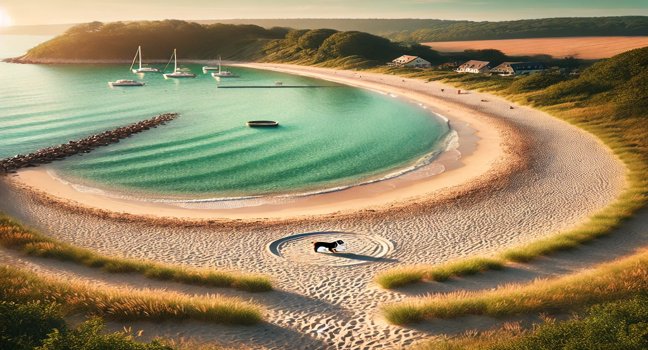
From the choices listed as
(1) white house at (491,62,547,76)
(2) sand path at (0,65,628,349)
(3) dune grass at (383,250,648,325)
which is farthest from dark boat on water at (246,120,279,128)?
(1) white house at (491,62,547,76)

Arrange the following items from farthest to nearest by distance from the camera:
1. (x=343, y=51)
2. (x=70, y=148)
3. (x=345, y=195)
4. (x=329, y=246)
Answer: (x=343, y=51)
(x=70, y=148)
(x=345, y=195)
(x=329, y=246)

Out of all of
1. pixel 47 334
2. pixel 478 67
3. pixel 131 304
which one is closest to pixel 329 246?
pixel 131 304

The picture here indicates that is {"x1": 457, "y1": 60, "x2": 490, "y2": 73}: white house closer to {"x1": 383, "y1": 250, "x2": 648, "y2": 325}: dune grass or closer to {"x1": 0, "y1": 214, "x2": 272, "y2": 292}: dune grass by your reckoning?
{"x1": 383, "y1": 250, "x2": 648, "y2": 325}: dune grass

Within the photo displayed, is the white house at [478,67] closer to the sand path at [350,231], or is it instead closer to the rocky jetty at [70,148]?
the sand path at [350,231]

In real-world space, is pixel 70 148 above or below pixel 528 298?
above

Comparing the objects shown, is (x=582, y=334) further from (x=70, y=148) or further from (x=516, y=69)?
(x=516, y=69)

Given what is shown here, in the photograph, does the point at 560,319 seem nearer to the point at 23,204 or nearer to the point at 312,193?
the point at 312,193

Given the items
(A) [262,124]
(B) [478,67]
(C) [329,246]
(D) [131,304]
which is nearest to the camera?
(D) [131,304]
